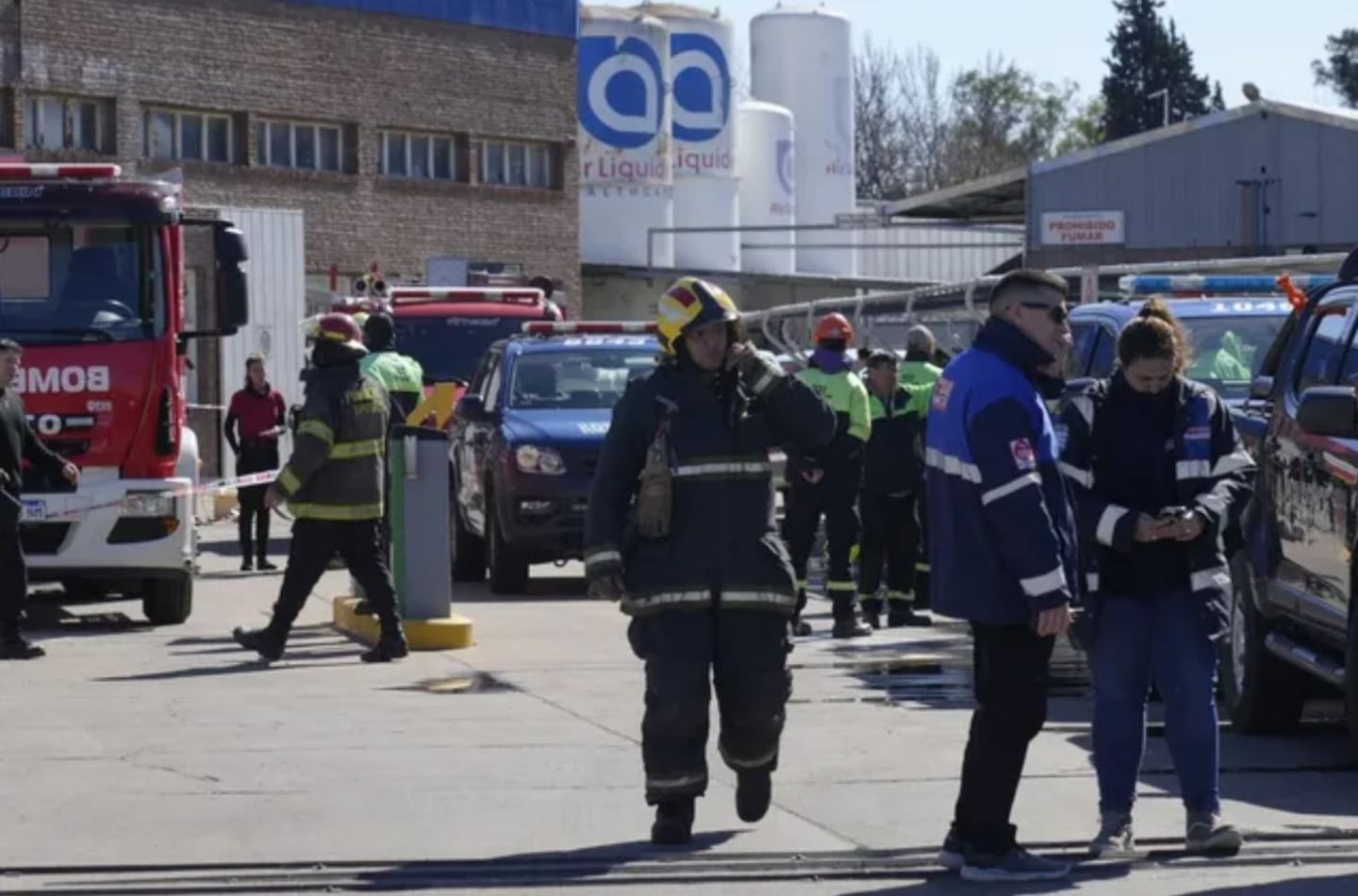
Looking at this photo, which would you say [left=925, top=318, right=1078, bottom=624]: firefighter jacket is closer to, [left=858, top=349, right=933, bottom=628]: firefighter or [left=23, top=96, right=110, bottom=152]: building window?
[left=858, top=349, right=933, bottom=628]: firefighter

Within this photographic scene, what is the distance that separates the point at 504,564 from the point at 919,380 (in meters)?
4.01

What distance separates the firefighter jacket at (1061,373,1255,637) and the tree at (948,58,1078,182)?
89.6 metres

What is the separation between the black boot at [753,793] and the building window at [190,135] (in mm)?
36960

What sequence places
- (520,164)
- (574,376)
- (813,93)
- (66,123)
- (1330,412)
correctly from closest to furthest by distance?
(1330,412)
(574,376)
(66,123)
(520,164)
(813,93)

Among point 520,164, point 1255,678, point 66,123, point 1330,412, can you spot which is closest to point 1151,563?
point 1330,412

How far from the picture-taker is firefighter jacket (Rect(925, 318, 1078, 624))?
26.9 ft

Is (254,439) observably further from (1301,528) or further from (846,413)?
(1301,528)

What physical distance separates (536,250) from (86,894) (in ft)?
145

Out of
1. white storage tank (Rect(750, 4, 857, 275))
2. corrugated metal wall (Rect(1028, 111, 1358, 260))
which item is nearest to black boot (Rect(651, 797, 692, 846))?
corrugated metal wall (Rect(1028, 111, 1358, 260))

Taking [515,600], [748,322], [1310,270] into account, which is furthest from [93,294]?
[748,322]

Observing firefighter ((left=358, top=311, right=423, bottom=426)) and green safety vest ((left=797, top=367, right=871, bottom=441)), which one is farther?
firefighter ((left=358, top=311, right=423, bottom=426))

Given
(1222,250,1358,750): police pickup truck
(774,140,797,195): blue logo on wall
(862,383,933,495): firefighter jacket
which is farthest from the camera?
(774,140,797,195): blue logo on wall

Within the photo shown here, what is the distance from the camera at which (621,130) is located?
54.6m

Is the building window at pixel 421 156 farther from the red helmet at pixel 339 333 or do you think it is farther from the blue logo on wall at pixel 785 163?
the red helmet at pixel 339 333
